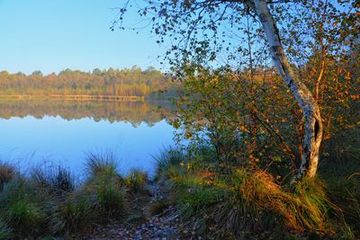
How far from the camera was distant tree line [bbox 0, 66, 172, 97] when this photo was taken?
10016cm

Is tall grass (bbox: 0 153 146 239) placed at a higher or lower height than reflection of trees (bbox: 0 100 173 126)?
higher

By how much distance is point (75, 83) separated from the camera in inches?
4466

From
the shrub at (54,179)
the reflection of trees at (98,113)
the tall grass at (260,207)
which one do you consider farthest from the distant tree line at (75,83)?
the tall grass at (260,207)

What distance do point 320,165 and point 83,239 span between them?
4.58 meters

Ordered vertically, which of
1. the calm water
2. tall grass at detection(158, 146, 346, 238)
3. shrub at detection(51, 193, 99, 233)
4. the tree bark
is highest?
the tree bark

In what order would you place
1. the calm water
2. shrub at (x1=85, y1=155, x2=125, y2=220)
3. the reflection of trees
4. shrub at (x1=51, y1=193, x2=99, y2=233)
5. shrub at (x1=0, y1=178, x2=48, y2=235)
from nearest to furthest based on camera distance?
1. shrub at (x1=0, y1=178, x2=48, y2=235)
2. shrub at (x1=51, y1=193, x2=99, y2=233)
3. shrub at (x1=85, y1=155, x2=125, y2=220)
4. the calm water
5. the reflection of trees

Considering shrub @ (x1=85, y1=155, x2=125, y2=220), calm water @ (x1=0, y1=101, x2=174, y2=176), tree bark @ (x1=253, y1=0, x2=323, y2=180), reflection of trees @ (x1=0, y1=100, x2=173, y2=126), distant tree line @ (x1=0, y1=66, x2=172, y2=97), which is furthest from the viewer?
distant tree line @ (x1=0, y1=66, x2=172, y2=97)

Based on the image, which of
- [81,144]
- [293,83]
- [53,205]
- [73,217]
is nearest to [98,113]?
[81,144]

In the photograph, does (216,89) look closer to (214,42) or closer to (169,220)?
(214,42)

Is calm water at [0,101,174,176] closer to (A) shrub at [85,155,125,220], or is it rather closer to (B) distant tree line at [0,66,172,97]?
(A) shrub at [85,155,125,220]

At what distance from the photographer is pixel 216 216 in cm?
575

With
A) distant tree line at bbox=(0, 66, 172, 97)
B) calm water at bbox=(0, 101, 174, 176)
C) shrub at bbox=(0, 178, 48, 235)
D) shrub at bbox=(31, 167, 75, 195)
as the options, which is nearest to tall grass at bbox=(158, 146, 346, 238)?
shrub at bbox=(0, 178, 48, 235)

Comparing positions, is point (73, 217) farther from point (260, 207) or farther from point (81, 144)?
point (81, 144)

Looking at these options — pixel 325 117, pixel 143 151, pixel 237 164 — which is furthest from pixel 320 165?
pixel 143 151
